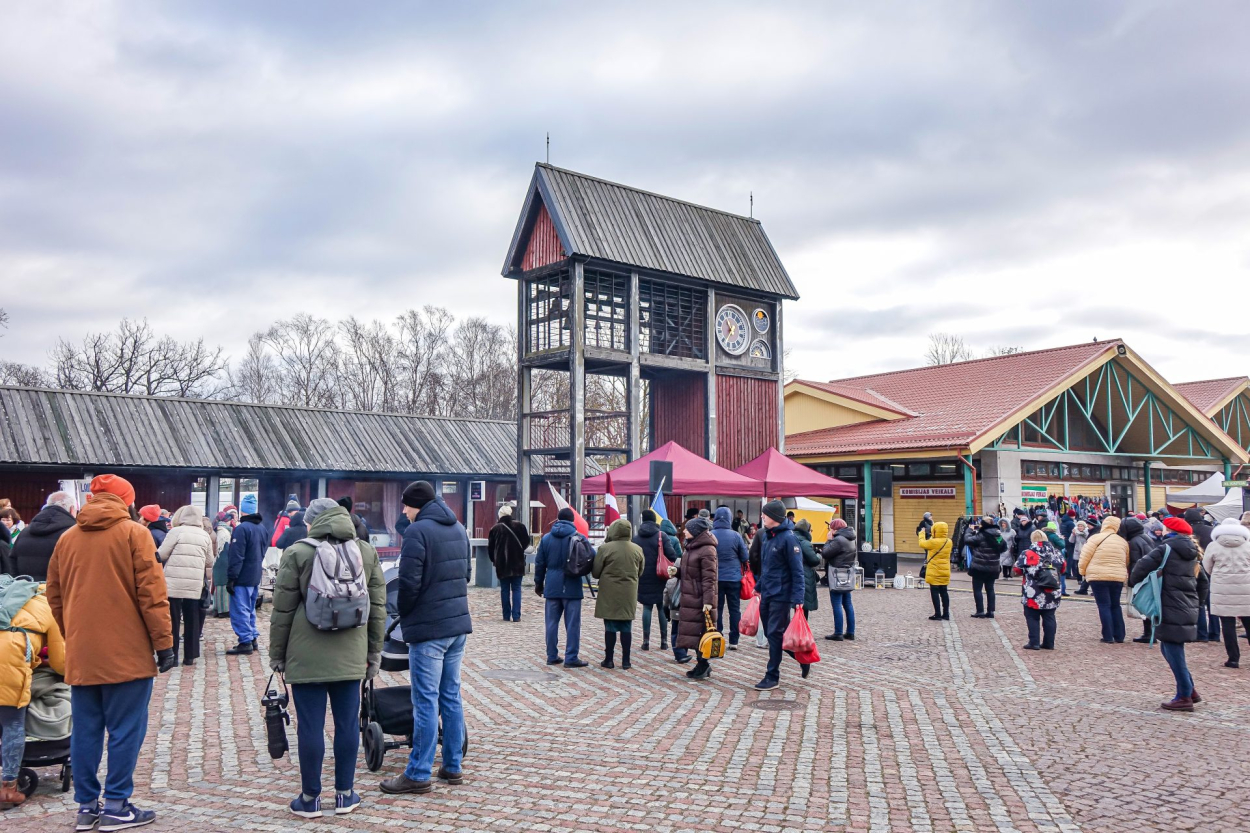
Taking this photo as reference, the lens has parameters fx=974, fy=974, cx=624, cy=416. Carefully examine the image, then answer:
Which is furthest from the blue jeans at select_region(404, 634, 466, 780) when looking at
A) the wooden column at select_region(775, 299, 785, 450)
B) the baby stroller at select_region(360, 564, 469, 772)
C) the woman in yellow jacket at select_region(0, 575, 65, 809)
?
the wooden column at select_region(775, 299, 785, 450)

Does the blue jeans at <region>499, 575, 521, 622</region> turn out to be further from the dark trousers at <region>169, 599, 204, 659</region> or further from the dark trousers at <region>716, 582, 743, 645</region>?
the dark trousers at <region>169, 599, 204, 659</region>

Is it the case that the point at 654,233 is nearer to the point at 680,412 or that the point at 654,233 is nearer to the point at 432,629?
the point at 680,412

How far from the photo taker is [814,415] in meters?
33.5

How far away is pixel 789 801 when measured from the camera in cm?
596

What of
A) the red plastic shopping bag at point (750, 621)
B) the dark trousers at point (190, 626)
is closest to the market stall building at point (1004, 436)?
the red plastic shopping bag at point (750, 621)

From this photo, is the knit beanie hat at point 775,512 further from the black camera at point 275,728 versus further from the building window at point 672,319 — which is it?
the building window at point 672,319

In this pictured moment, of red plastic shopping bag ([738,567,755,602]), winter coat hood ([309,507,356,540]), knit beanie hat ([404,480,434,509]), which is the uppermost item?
knit beanie hat ([404,480,434,509])

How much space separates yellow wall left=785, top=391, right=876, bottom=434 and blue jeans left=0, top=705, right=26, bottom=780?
2815cm

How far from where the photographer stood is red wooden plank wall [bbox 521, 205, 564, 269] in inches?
924

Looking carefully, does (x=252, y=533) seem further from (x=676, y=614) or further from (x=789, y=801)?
(x=789, y=801)

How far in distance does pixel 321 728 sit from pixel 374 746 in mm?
927

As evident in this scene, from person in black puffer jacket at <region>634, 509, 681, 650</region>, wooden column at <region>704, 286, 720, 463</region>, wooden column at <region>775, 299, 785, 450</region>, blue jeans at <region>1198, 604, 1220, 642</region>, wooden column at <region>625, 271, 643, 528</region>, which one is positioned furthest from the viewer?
wooden column at <region>775, 299, 785, 450</region>

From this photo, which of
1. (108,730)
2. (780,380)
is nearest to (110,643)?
(108,730)

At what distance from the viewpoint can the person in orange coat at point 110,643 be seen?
17.8ft
